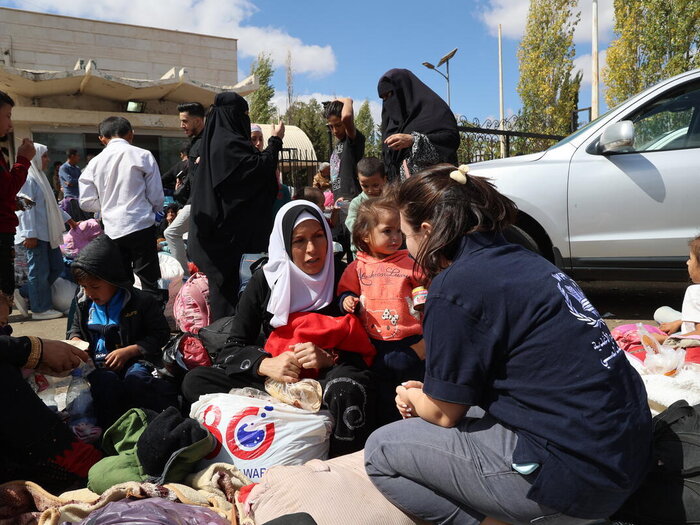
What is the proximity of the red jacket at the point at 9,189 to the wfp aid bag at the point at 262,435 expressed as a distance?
3.17 m

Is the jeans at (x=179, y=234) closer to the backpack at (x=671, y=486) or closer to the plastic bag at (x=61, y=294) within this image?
the plastic bag at (x=61, y=294)

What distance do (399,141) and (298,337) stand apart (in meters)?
1.98

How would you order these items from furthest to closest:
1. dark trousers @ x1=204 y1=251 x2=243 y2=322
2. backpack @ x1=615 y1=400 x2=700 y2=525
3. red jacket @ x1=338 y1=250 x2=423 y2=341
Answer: dark trousers @ x1=204 y1=251 x2=243 y2=322
red jacket @ x1=338 y1=250 x2=423 y2=341
backpack @ x1=615 y1=400 x2=700 y2=525

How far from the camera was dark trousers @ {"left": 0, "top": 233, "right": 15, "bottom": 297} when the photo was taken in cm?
465

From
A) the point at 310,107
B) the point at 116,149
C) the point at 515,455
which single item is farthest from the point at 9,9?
the point at 310,107

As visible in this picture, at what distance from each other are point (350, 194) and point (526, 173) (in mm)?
1643

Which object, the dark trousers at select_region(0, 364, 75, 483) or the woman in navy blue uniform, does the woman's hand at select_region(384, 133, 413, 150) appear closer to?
the woman in navy blue uniform

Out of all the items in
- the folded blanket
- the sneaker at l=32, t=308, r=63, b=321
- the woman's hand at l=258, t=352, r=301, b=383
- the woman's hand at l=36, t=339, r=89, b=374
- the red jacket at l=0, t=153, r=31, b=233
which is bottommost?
the folded blanket

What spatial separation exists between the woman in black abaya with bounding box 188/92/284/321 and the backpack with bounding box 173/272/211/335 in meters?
0.29

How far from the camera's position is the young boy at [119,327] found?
10.3 ft

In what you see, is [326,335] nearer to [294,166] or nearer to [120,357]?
[120,357]

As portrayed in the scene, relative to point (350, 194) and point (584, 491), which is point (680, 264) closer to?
point (350, 194)

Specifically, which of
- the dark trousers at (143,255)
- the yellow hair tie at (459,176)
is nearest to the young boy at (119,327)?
the dark trousers at (143,255)

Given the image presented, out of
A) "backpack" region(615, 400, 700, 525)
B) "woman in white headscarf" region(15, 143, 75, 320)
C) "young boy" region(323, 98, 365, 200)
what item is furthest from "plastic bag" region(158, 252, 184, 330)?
"backpack" region(615, 400, 700, 525)
